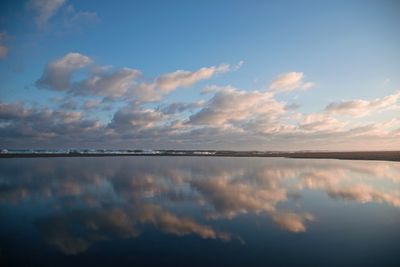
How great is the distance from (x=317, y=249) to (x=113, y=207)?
1333cm

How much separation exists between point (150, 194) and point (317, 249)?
16.1 meters

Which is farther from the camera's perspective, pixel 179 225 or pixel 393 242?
pixel 179 225

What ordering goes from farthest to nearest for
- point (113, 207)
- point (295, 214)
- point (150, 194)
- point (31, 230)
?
point (150, 194) < point (113, 207) < point (295, 214) < point (31, 230)

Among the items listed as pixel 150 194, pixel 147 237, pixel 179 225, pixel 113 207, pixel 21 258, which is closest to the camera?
pixel 21 258

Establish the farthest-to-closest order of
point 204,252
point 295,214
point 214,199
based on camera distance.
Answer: point 214,199
point 295,214
point 204,252

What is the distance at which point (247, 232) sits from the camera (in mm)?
14492

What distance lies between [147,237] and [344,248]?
27.6 feet

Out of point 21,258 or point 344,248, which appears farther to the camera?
point 344,248

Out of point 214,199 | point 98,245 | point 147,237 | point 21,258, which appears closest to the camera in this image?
point 21,258

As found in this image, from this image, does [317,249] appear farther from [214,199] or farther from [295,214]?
[214,199]

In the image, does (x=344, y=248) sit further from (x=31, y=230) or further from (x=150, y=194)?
(x=150, y=194)

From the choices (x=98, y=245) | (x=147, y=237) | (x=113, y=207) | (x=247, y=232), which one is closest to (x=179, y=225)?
(x=147, y=237)

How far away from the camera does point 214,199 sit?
23.4 m

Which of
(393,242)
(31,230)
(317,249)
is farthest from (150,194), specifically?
(393,242)
